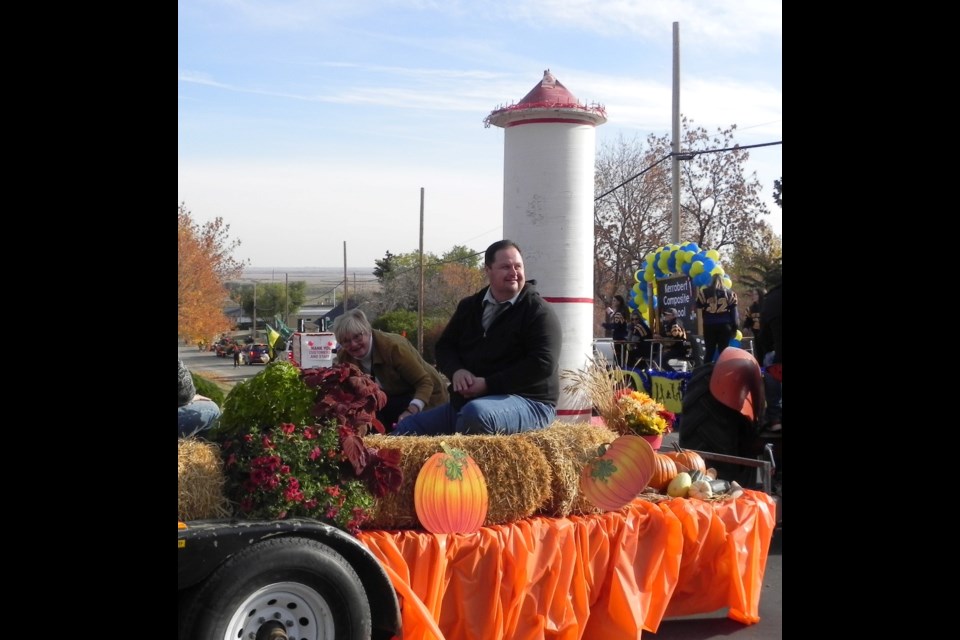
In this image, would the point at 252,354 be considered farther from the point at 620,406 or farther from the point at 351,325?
the point at 620,406

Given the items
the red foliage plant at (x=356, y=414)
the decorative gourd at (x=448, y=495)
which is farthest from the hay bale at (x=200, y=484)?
the decorative gourd at (x=448, y=495)

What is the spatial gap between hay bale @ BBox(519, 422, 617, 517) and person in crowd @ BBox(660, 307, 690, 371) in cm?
1049

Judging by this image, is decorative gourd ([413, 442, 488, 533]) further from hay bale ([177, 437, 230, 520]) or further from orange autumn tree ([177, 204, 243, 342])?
orange autumn tree ([177, 204, 243, 342])

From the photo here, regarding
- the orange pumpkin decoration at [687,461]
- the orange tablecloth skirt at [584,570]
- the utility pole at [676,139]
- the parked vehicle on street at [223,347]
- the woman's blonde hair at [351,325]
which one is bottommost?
the parked vehicle on street at [223,347]

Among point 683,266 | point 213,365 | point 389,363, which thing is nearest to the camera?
point 389,363

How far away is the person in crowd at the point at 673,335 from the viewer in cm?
1488

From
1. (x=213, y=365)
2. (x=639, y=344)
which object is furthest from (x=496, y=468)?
(x=213, y=365)

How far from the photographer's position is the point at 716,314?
1416 centimetres

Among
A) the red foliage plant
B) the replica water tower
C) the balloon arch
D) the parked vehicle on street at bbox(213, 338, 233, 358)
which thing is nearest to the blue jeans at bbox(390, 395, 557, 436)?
the red foliage plant

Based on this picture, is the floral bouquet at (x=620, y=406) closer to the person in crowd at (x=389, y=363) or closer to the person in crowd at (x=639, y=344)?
the person in crowd at (x=389, y=363)

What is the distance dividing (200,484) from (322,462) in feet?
1.56

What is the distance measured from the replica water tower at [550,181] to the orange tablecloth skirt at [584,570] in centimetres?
392
